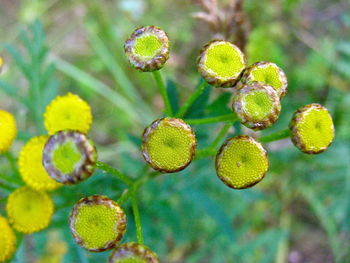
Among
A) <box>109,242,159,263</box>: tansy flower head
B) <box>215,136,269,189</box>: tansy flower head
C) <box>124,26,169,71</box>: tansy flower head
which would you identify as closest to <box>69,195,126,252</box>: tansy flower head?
<box>109,242,159,263</box>: tansy flower head

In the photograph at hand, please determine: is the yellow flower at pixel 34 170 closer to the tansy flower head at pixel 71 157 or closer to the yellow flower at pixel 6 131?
the yellow flower at pixel 6 131

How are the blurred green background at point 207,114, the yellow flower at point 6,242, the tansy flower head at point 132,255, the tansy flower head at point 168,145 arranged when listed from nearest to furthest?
the tansy flower head at point 132,255, the tansy flower head at point 168,145, the yellow flower at point 6,242, the blurred green background at point 207,114

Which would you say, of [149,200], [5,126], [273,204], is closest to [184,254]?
[273,204]

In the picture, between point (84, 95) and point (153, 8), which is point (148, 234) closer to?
point (84, 95)

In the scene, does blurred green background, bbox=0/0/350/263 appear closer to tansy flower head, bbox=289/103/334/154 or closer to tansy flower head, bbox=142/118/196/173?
tansy flower head, bbox=142/118/196/173

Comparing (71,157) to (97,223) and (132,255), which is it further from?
(132,255)

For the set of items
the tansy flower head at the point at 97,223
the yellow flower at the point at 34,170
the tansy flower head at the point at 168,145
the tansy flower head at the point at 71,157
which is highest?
the tansy flower head at the point at 71,157

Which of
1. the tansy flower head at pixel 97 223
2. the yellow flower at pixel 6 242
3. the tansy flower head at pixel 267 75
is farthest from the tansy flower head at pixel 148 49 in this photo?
the yellow flower at pixel 6 242
